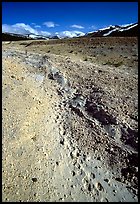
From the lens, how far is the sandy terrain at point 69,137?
7617mm

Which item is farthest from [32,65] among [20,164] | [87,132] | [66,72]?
A: [20,164]

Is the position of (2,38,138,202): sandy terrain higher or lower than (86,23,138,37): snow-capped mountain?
lower

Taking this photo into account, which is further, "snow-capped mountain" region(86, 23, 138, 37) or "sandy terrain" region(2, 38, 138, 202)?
"snow-capped mountain" region(86, 23, 138, 37)

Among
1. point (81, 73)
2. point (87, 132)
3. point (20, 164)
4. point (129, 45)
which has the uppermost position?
point (129, 45)

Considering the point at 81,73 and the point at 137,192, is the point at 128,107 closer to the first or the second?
the point at 137,192

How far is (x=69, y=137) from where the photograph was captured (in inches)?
396

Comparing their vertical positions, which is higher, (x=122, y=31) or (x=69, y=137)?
(x=122, y=31)

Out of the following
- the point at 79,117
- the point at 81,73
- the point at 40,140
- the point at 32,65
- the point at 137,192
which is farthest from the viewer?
the point at 32,65

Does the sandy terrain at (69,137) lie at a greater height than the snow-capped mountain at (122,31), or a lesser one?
lesser

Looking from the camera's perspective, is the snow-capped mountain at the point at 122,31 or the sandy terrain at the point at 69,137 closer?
the sandy terrain at the point at 69,137

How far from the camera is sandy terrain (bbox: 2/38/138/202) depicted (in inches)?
300

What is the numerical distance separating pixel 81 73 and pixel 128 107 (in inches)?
244

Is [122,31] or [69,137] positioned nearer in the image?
[69,137]

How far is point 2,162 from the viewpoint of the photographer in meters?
7.91
